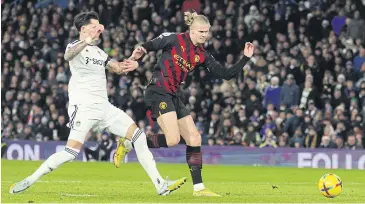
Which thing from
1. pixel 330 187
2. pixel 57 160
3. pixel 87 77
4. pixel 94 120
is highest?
pixel 87 77

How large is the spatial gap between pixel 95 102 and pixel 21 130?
15974 mm

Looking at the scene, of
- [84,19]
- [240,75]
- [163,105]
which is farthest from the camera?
[240,75]

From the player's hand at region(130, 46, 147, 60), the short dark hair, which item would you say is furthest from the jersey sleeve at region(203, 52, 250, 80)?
the short dark hair

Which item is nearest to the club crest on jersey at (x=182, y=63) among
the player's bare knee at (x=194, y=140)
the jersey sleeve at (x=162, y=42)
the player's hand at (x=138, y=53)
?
the jersey sleeve at (x=162, y=42)

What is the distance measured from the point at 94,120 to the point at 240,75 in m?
14.4

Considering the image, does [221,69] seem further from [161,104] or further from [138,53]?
[138,53]

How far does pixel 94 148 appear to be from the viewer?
25766 mm

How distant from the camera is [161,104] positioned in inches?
498

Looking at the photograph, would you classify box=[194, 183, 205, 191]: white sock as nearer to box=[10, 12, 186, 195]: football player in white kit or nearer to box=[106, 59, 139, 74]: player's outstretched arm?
box=[10, 12, 186, 195]: football player in white kit

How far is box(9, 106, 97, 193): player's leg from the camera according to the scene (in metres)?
11.7

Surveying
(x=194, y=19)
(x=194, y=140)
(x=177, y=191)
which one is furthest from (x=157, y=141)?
(x=194, y=19)

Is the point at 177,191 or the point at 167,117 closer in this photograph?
the point at 167,117

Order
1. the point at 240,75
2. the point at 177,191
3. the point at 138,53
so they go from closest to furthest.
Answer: the point at 138,53, the point at 177,191, the point at 240,75

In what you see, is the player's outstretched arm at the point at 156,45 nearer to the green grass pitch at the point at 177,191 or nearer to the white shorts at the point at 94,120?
the white shorts at the point at 94,120
